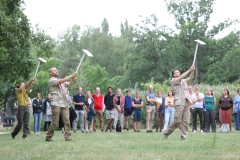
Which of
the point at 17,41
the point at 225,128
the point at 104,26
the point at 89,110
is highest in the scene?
the point at 104,26

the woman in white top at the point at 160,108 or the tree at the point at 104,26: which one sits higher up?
the tree at the point at 104,26

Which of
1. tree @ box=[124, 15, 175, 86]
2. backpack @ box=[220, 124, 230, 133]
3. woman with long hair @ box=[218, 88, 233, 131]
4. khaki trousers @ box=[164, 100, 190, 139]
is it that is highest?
tree @ box=[124, 15, 175, 86]

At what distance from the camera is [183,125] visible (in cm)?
1556

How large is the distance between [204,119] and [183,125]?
8.50m

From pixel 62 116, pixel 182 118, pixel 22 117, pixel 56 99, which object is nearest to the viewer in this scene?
pixel 56 99

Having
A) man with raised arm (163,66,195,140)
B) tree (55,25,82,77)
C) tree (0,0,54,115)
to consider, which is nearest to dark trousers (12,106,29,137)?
man with raised arm (163,66,195,140)

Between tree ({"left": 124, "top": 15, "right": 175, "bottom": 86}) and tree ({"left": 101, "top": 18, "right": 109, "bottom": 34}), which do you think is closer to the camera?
tree ({"left": 124, "top": 15, "right": 175, "bottom": 86})

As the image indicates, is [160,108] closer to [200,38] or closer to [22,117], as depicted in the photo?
[22,117]

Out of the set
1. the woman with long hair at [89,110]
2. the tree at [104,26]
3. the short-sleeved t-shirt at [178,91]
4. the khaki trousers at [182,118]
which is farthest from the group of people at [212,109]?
the tree at [104,26]

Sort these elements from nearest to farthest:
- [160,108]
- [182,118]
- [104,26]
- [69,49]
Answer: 1. [182,118]
2. [160,108]
3. [69,49]
4. [104,26]

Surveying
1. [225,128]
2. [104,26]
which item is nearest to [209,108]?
[225,128]

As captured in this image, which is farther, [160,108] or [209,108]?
[160,108]

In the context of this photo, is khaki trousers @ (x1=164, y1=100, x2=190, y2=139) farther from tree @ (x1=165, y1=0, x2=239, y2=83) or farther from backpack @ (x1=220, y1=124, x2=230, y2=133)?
tree @ (x1=165, y1=0, x2=239, y2=83)

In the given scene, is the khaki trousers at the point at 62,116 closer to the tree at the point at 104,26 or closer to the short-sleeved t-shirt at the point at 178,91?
the short-sleeved t-shirt at the point at 178,91
